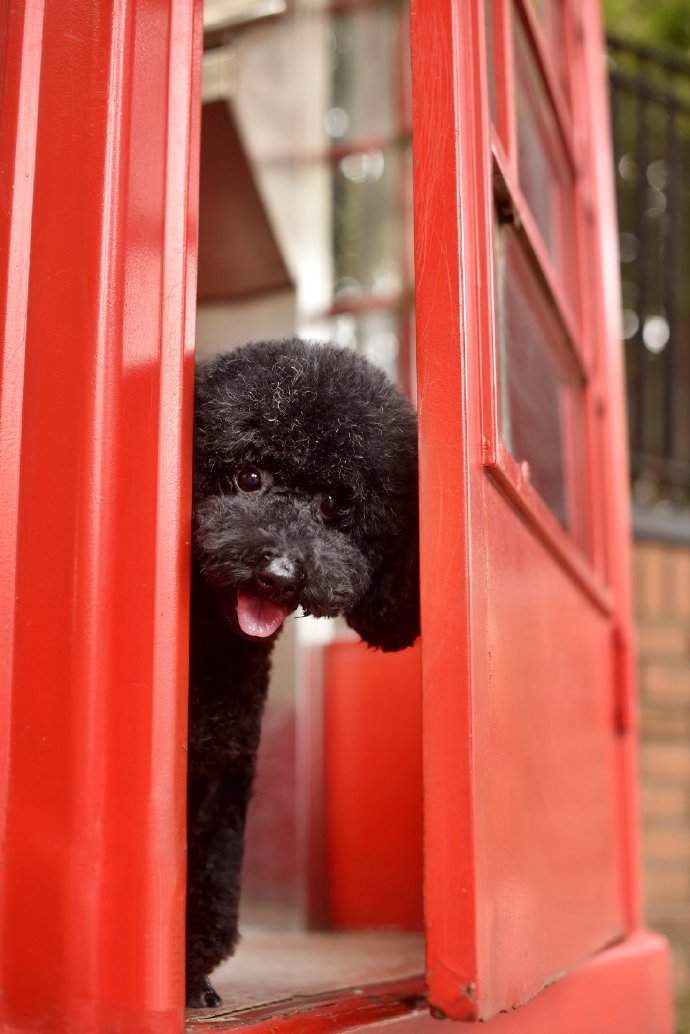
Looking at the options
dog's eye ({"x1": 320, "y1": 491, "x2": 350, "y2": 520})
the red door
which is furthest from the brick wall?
dog's eye ({"x1": 320, "y1": 491, "x2": 350, "y2": 520})

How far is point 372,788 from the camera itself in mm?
2252

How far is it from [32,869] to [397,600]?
0.52 meters

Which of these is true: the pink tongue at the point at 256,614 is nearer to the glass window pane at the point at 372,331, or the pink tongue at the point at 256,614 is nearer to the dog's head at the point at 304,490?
the dog's head at the point at 304,490

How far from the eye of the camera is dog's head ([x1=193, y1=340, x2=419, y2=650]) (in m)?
1.08

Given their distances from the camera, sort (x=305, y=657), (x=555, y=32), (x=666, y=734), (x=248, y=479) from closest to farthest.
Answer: (x=248, y=479) < (x=555, y=32) < (x=305, y=657) < (x=666, y=734)

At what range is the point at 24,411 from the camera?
3.52 ft

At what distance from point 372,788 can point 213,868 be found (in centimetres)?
102

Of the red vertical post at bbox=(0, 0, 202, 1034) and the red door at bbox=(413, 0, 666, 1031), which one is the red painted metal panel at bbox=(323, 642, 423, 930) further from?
the red vertical post at bbox=(0, 0, 202, 1034)

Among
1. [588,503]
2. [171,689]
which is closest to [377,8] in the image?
[588,503]

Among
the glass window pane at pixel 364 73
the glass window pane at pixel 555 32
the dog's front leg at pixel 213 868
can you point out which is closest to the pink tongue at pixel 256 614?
the dog's front leg at pixel 213 868

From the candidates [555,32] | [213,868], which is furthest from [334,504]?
[555,32]

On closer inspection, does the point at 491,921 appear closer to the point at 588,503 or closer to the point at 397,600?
the point at 397,600

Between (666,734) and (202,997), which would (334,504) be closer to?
(202,997)

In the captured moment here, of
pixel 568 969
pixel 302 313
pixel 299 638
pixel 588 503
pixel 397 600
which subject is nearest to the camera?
pixel 397 600
